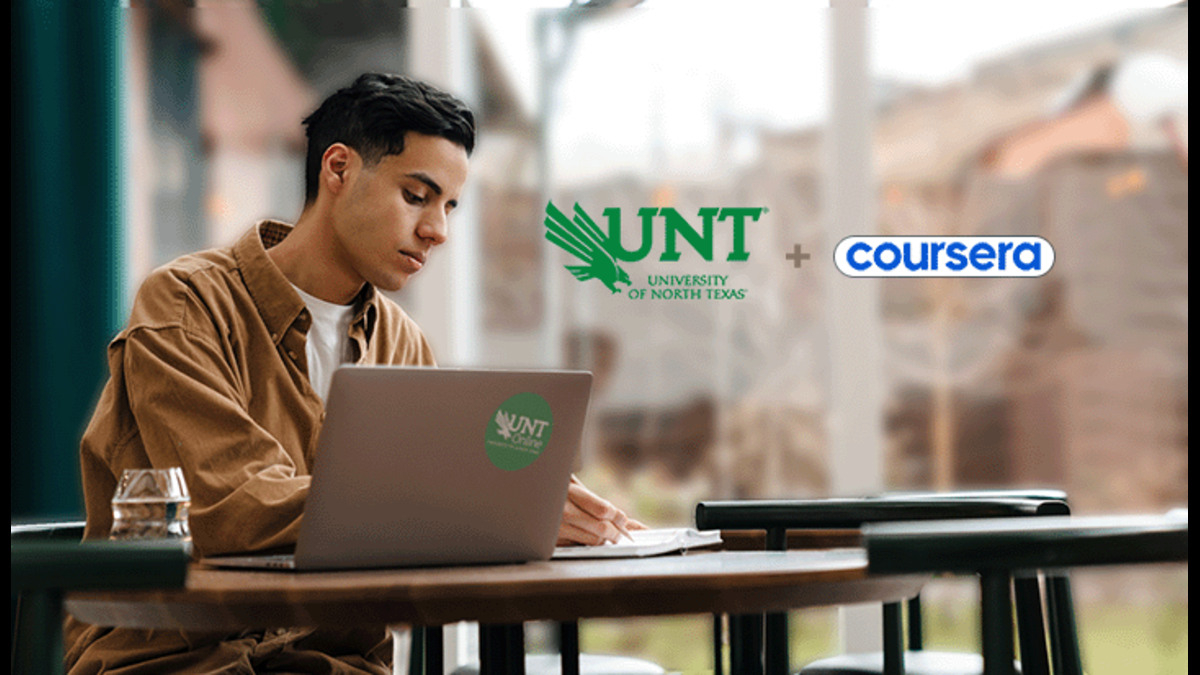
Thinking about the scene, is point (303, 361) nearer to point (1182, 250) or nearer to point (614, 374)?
point (614, 374)

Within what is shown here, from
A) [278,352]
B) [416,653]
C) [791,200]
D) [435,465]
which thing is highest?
[791,200]

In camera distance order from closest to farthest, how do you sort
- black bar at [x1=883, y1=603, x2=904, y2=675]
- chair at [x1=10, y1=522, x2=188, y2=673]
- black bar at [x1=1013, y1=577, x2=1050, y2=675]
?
chair at [x1=10, y1=522, x2=188, y2=673], black bar at [x1=1013, y1=577, x2=1050, y2=675], black bar at [x1=883, y1=603, x2=904, y2=675]

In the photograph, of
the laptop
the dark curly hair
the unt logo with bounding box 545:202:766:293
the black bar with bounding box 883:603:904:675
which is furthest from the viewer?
the unt logo with bounding box 545:202:766:293

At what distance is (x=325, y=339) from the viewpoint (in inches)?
71.0

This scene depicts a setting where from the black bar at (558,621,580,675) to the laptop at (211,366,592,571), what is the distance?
0.50 metres

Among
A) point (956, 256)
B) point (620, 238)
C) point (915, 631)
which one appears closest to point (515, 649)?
point (915, 631)

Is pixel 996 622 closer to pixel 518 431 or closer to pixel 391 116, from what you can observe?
pixel 518 431

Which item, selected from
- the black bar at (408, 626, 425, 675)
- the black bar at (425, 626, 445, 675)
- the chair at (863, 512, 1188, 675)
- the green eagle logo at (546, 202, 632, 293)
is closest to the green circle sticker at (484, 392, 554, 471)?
the chair at (863, 512, 1188, 675)

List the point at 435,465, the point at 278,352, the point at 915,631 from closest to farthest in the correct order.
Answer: the point at 435,465 < the point at 278,352 < the point at 915,631

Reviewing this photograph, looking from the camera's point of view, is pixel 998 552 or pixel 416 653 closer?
pixel 998 552

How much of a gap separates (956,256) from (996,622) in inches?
109

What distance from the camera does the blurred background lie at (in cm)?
352

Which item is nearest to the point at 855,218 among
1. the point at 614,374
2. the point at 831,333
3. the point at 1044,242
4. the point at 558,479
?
the point at 831,333

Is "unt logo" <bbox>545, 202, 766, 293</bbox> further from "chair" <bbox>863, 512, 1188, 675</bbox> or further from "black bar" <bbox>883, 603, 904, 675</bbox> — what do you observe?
"chair" <bbox>863, 512, 1188, 675</bbox>
